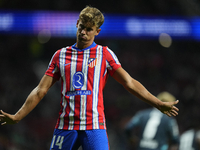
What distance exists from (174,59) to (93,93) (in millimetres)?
13677

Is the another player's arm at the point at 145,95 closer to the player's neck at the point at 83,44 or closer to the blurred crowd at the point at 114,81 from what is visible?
the player's neck at the point at 83,44

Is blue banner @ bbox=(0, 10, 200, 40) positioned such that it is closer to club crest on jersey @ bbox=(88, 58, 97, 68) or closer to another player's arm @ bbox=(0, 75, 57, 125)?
another player's arm @ bbox=(0, 75, 57, 125)

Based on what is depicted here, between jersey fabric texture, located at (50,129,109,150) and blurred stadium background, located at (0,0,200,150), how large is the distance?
6.25 meters

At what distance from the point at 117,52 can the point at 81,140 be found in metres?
13.2

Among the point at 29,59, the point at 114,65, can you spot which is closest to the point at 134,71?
the point at 29,59

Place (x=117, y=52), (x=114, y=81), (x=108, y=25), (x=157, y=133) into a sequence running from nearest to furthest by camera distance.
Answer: (x=157, y=133) → (x=108, y=25) → (x=114, y=81) → (x=117, y=52)

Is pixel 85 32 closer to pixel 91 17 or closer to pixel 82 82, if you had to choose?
pixel 91 17

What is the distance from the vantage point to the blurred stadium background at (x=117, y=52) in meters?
11.1

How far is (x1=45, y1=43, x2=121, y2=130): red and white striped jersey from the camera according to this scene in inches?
120

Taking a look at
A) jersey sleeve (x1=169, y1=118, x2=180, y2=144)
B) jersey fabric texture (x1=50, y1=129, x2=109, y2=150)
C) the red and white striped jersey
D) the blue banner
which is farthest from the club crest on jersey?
the blue banner

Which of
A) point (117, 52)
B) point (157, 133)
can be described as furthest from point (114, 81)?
point (157, 133)

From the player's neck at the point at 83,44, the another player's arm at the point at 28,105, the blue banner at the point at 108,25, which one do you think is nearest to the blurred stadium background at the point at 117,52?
the blue banner at the point at 108,25

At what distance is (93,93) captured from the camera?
3090mm

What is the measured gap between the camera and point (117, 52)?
16094mm
